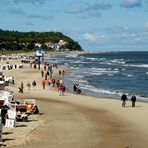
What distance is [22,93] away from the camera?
46.3 m

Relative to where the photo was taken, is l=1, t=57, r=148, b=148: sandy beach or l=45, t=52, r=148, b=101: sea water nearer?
l=1, t=57, r=148, b=148: sandy beach

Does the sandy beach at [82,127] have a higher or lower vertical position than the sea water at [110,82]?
higher

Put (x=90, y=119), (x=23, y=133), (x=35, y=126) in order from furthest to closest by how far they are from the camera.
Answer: (x=90, y=119), (x=35, y=126), (x=23, y=133)

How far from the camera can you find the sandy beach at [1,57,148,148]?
71.7ft

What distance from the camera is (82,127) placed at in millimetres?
26453

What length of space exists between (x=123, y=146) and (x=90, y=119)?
344 inches

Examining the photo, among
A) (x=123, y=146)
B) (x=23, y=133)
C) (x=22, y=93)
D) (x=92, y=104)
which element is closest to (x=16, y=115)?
(x=23, y=133)

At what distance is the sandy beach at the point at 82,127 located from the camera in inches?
861

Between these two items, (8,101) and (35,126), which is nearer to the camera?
(35,126)

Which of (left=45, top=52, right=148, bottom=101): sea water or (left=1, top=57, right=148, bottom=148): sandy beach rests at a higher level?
(left=1, top=57, right=148, bottom=148): sandy beach

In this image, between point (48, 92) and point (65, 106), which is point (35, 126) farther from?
point (48, 92)

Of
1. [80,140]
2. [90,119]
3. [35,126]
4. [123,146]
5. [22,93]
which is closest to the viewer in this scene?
[123,146]

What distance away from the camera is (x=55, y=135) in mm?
23781

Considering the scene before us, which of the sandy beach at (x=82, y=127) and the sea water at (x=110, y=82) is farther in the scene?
the sea water at (x=110, y=82)
